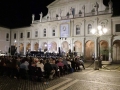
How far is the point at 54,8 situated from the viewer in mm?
34000

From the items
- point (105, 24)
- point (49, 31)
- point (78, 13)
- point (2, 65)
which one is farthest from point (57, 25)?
point (2, 65)

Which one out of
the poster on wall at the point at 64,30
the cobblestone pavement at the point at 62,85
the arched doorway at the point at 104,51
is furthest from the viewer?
the poster on wall at the point at 64,30

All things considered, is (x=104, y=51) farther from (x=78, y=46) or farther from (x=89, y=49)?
(x=78, y=46)

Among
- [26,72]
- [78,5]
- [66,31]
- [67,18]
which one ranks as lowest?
[26,72]

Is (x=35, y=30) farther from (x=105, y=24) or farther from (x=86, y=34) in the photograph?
(x=105, y=24)

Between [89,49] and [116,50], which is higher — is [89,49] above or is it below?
above

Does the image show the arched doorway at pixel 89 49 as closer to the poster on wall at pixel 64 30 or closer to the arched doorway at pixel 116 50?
the arched doorway at pixel 116 50

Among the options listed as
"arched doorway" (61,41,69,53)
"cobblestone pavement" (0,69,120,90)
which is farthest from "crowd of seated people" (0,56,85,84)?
"arched doorway" (61,41,69,53)

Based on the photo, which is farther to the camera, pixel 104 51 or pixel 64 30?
pixel 64 30

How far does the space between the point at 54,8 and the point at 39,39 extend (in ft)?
27.3

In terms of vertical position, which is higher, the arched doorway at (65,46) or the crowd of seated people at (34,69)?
the arched doorway at (65,46)

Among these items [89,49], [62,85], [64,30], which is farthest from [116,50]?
[62,85]

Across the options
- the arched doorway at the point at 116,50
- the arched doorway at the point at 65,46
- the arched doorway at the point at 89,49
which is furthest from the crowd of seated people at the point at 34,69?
the arched doorway at the point at 65,46

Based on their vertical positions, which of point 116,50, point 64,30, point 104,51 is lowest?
point 104,51
